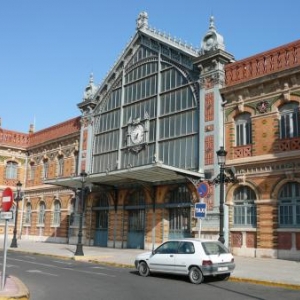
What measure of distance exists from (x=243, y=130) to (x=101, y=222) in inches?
547

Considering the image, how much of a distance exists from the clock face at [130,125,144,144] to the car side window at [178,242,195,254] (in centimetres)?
1574

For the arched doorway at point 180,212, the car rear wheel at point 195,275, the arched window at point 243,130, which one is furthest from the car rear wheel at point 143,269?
the arched window at point 243,130

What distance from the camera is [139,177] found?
27.4 meters

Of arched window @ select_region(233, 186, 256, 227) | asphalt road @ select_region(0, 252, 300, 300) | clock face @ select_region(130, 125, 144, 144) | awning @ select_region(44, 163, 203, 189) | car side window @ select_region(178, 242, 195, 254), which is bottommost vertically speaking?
asphalt road @ select_region(0, 252, 300, 300)

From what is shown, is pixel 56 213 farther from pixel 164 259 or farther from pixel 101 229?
pixel 164 259

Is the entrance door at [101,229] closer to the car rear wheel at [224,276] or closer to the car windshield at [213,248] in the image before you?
the car rear wheel at [224,276]

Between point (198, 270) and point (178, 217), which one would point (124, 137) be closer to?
point (178, 217)

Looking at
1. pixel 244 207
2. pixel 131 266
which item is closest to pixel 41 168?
pixel 244 207

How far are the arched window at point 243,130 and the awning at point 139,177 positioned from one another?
301 centimetres

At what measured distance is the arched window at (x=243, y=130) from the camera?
24422mm

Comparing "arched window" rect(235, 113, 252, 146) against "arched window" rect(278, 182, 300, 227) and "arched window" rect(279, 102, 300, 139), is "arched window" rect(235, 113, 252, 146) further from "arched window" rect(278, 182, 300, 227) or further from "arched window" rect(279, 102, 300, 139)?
"arched window" rect(278, 182, 300, 227)

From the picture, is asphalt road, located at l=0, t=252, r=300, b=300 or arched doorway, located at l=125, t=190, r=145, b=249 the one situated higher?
arched doorway, located at l=125, t=190, r=145, b=249

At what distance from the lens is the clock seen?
3029 cm

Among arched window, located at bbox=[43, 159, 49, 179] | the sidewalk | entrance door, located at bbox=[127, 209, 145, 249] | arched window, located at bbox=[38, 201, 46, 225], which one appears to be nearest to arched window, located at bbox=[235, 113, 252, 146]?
the sidewalk
